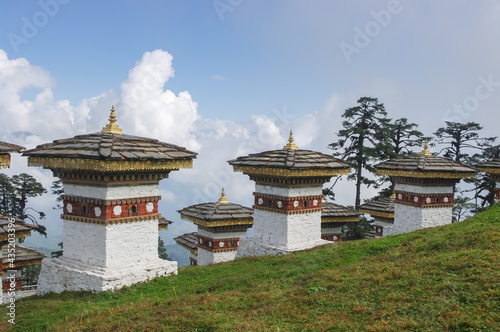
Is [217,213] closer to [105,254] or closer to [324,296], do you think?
[105,254]

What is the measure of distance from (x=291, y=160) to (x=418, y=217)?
580 cm

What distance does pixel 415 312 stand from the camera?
5.79 m

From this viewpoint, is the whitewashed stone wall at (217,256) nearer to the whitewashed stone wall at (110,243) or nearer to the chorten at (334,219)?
the chorten at (334,219)

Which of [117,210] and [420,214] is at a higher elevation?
[117,210]

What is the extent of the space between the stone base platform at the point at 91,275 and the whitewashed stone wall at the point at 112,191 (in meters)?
1.64

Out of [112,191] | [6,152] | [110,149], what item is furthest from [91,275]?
[6,152]

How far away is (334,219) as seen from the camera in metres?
17.0

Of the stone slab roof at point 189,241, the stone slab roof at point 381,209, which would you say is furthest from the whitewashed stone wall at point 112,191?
the stone slab roof at point 381,209

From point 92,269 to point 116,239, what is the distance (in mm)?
829

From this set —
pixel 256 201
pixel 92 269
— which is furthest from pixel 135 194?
pixel 256 201

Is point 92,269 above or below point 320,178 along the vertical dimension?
below

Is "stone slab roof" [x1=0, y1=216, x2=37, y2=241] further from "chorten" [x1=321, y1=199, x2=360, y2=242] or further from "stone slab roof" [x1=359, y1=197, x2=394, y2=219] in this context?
"stone slab roof" [x1=359, y1=197, x2=394, y2=219]

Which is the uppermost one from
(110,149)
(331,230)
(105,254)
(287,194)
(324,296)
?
(110,149)

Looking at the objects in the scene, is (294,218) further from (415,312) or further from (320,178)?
(415,312)
